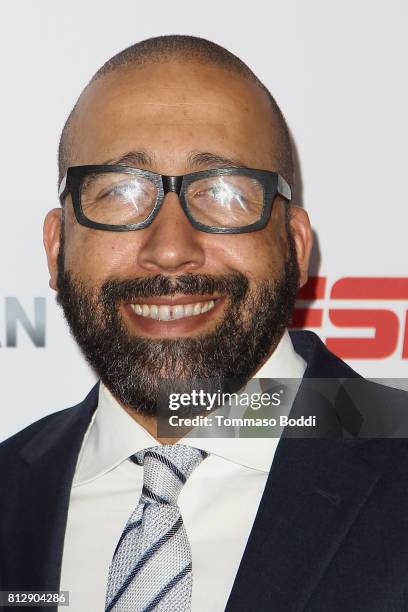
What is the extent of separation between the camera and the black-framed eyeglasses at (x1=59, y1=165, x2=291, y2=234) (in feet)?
6.63

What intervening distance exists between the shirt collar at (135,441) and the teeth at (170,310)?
0.30 metres

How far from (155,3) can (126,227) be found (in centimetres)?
104

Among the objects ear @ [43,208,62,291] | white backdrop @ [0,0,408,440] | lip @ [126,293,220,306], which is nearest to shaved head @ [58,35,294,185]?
ear @ [43,208,62,291]

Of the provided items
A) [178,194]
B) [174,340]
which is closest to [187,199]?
[178,194]

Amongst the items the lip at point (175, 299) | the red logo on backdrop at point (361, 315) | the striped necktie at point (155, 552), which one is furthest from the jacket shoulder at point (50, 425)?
the red logo on backdrop at point (361, 315)

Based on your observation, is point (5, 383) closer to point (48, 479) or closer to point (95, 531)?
point (48, 479)

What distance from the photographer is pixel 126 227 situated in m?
2.04

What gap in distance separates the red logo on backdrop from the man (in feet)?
1.87

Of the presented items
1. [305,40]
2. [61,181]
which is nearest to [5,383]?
[61,181]

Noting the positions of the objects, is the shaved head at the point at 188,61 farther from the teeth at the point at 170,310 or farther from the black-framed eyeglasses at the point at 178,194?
the teeth at the point at 170,310

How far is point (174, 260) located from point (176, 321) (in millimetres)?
176

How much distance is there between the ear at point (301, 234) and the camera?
7.72ft

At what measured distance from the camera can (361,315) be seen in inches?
114

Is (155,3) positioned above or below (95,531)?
above
